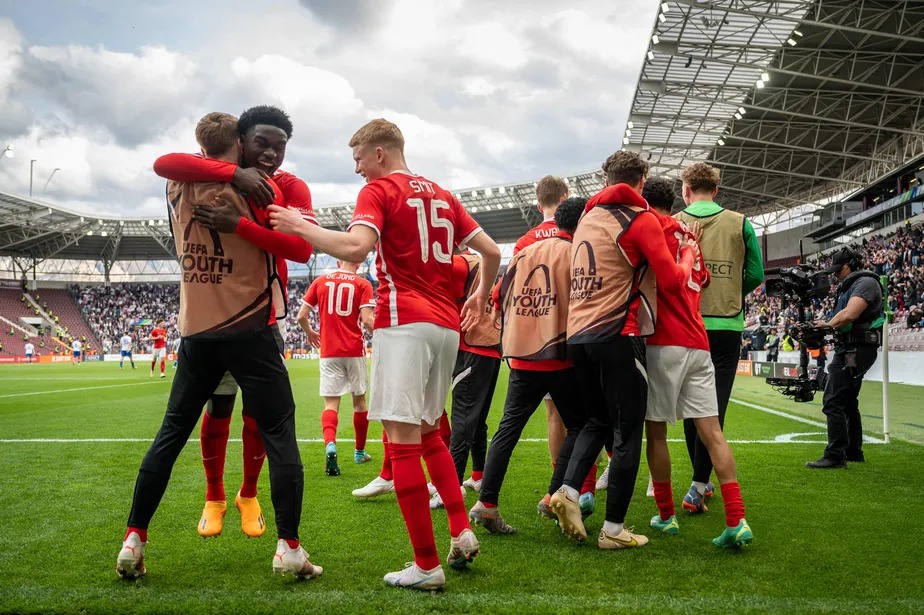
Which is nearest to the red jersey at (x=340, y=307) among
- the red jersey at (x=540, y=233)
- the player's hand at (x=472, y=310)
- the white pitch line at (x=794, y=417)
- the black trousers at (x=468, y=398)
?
the black trousers at (x=468, y=398)

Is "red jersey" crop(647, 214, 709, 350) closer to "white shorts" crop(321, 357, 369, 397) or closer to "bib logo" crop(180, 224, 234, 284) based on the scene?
"bib logo" crop(180, 224, 234, 284)

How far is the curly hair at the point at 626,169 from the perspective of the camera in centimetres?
389

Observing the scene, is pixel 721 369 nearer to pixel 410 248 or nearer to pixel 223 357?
pixel 410 248

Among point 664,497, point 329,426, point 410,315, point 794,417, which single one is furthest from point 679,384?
point 794,417

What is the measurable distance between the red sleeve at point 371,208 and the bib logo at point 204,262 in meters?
0.61

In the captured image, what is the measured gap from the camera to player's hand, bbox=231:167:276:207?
117 inches

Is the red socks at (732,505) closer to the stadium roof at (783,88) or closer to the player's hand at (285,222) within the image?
the player's hand at (285,222)

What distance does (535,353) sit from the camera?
4.09 meters

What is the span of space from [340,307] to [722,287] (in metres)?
3.42

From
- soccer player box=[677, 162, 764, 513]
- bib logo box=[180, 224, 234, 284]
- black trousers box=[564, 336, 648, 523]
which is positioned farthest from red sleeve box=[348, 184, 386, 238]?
soccer player box=[677, 162, 764, 513]

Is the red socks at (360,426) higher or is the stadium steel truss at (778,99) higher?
the stadium steel truss at (778,99)

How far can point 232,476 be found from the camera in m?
5.73

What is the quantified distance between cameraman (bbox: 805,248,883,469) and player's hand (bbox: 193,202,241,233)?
202 inches

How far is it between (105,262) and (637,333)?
219 ft
